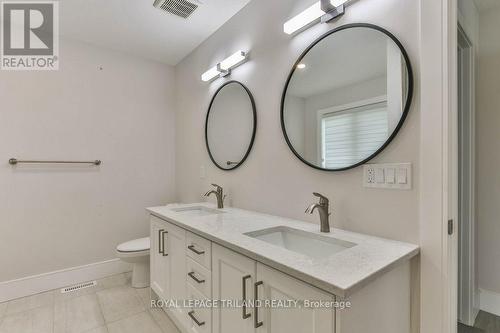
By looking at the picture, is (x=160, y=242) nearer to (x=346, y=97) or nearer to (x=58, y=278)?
(x=58, y=278)

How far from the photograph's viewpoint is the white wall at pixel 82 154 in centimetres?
Answer: 223

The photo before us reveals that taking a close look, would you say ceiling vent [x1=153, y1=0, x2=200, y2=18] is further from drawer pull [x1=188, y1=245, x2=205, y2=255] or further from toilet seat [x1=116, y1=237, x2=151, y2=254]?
toilet seat [x1=116, y1=237, x2=151, y2=254]

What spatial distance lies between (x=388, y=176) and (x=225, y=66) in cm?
152

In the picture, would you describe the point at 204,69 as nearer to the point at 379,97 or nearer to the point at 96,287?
the point at 379,97

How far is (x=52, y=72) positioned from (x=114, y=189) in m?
1.22

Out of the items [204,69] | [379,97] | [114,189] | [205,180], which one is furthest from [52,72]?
[379,97]

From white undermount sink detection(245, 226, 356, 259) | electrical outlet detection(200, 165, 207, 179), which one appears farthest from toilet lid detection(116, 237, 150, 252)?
white undermount sink detection(245, 226, 356, 259)

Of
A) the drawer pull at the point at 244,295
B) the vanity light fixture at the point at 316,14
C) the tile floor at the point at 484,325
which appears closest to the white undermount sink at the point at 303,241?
the drawer pull at the point at 244,295

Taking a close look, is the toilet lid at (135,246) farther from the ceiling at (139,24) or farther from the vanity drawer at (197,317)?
the ceiling at (139,24)

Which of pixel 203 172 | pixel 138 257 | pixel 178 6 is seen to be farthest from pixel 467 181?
pixel 138 257

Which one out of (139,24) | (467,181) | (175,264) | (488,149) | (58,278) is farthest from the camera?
(58,278)

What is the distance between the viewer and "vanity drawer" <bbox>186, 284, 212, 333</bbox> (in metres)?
1.32

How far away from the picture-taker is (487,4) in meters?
1.89

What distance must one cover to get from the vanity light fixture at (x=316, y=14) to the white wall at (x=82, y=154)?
1959 mm
